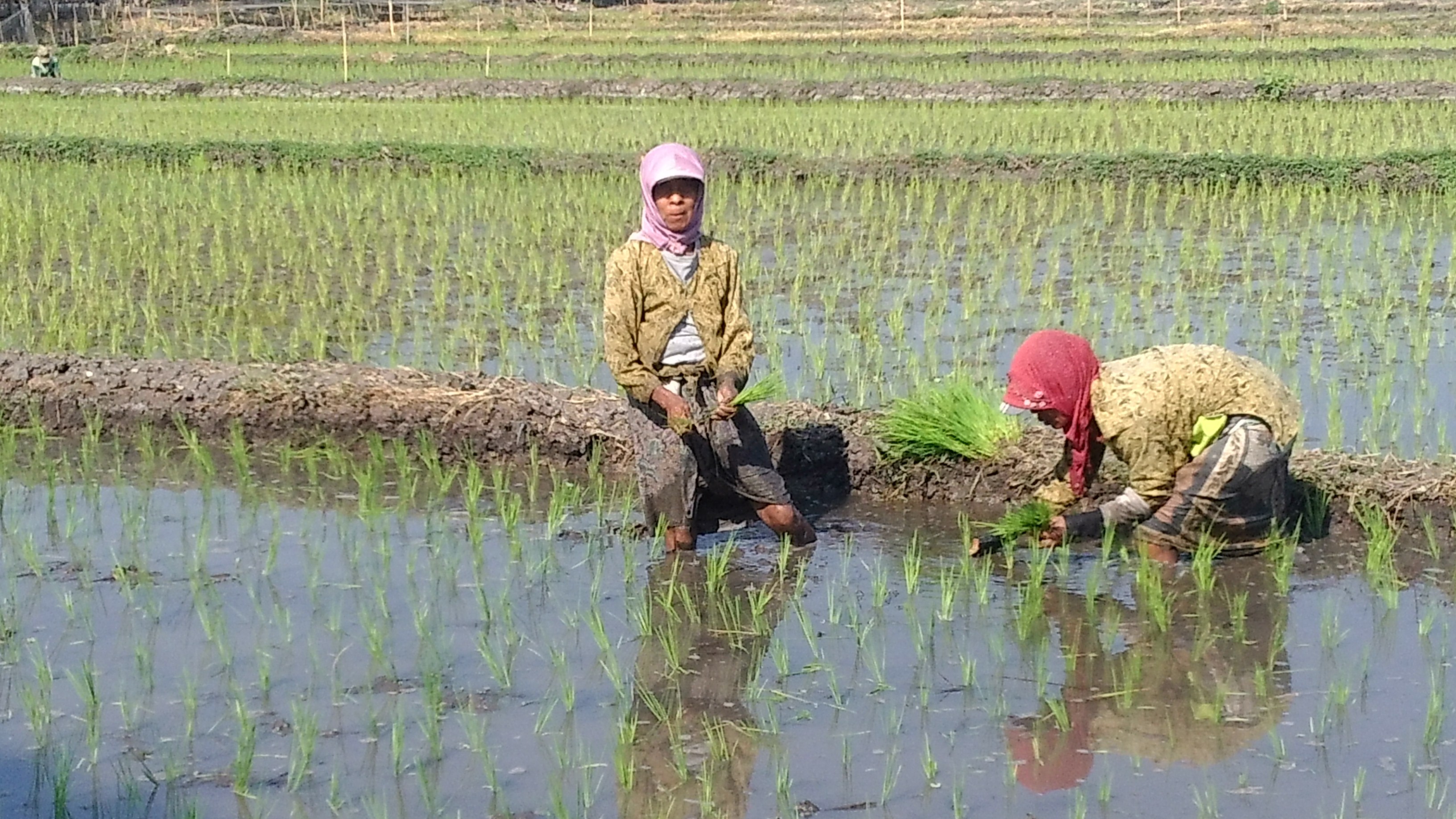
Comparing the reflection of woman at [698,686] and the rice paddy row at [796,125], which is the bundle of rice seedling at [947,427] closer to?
the reflection of woman at [698,686]

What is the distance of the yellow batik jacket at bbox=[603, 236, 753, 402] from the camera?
4.10m

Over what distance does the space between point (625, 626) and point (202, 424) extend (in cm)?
210

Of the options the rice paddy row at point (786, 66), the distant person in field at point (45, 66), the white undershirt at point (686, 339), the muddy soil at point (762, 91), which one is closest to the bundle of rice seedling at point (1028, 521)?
the white undershirt at point (686, 339)

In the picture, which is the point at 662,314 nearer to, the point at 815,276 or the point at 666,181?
the point at 666,181

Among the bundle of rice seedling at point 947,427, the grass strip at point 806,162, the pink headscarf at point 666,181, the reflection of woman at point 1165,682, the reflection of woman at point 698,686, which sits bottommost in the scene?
the reflection of woman at point 698,686

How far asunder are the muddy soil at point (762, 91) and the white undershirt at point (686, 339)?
1116 cm

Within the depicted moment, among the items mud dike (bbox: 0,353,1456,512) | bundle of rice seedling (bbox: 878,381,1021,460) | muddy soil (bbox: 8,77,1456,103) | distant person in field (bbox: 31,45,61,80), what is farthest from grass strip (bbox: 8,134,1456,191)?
distant person in field (bbox: 31,45,61,80)

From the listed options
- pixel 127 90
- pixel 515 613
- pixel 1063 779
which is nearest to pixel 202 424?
pixel 515 613

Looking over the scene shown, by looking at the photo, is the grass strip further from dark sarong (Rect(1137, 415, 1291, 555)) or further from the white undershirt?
the white undershirt

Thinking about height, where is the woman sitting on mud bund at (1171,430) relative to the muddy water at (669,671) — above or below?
above

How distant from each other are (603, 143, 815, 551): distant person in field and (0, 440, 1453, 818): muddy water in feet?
0.60

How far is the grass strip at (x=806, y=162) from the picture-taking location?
9.38 meters

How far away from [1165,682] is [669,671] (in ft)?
3.17

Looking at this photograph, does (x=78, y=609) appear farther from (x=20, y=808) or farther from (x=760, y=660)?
(x=760, y=660)
